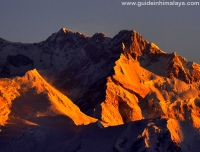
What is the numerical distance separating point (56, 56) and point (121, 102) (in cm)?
4267

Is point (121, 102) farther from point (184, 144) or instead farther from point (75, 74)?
point (184, 144)

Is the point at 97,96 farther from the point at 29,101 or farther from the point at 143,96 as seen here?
the point at 29,101

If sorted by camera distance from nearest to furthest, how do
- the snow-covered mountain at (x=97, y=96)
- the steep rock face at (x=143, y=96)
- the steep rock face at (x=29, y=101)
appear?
the snow-covered mountain at (x=97, y=96), the steep rock face at (x=29, y=101), the steep rock face at (x=143, y=96)

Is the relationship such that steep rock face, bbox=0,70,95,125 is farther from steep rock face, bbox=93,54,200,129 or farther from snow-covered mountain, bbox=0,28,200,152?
steep rock face, bbox=93,54,200,129

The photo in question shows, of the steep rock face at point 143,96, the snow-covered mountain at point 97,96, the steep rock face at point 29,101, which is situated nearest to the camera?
the snow-covered mountain at point 97,96

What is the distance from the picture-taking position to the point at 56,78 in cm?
15862

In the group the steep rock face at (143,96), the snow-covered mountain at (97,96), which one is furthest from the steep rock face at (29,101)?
the steep rock face at (143,96)

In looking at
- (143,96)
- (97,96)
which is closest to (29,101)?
(97,96)

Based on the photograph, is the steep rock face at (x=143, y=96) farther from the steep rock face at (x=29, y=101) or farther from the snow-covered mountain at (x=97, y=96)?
the steep rock face at (x=29, y=101)

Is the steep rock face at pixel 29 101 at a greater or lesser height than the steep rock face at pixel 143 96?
greater

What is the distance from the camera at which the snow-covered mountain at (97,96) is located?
249 feet

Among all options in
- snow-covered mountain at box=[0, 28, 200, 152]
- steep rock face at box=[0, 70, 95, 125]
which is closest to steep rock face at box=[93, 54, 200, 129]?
snow-covered mountain at box=[0, 28, 200, 152]

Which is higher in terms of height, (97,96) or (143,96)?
(97,96)

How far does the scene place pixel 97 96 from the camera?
451ft
